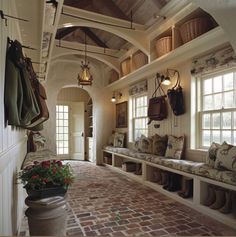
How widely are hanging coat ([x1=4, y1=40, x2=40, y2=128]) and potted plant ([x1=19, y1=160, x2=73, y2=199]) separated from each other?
0.56 metres

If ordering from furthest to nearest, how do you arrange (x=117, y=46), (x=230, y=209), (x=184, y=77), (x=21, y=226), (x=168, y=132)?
(x=117, y=46)
(x=168, y=132)
(x=184, y=77)
(x=230, y=209)
(x=21, y=226)

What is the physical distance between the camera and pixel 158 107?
4551 millimetres

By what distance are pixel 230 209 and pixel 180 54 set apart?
2.56m

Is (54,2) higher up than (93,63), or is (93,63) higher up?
(93,63)

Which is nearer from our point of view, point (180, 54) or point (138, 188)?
point (180, 54)

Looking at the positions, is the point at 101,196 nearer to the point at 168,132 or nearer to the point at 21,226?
the point at 21,226

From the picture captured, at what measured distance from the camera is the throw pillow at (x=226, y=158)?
280 centimetres

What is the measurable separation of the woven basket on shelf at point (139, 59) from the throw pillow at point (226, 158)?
2.89 m

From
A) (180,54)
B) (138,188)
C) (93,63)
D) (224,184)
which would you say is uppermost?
(93,63)

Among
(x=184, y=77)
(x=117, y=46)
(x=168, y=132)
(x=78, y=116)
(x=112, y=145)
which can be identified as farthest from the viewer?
(x=78, y=116)

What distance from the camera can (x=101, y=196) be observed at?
3779 millimetres

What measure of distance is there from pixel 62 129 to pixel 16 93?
6.80 metres

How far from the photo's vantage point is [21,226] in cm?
262

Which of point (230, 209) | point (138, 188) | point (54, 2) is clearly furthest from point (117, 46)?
point (230, 209)
